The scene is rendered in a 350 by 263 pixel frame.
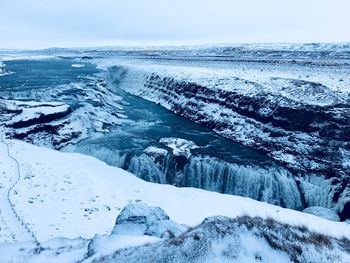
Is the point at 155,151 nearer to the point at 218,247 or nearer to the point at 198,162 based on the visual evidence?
the point at 198,162

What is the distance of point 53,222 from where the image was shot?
13789mm

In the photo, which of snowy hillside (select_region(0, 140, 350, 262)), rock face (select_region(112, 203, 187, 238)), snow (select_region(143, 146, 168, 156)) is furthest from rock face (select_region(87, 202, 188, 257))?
snow (select_region(143, 146, 168, 156))

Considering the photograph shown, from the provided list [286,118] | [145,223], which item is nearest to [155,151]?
[286,118]

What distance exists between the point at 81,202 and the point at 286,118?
19.0 metres

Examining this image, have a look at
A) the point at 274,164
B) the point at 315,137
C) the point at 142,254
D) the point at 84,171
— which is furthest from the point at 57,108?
the point at 142,254

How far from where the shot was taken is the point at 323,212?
1883cm

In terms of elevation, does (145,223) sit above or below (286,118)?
above

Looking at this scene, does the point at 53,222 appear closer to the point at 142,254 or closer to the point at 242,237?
the point at 142,254

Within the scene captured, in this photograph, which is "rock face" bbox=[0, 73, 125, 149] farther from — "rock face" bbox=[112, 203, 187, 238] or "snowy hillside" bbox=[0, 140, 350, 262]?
"rock face" bbox=[112, 203, 187, 238]

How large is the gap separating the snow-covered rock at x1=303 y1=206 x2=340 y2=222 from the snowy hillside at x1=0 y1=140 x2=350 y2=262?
2.09 meters

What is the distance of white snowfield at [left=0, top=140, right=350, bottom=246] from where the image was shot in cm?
1356

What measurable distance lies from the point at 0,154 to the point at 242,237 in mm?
18831

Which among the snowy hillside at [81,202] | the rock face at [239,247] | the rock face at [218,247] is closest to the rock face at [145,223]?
the rock face at [218,247]

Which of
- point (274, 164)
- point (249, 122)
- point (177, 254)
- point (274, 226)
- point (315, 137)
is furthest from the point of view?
point (249, 122)
